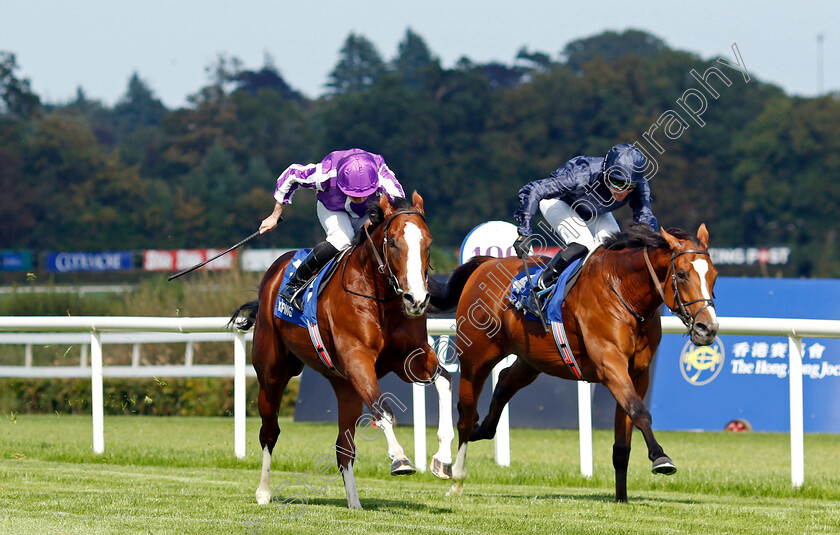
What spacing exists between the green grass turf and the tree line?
40.8m

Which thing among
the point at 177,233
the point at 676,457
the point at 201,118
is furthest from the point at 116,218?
the point at 676,457

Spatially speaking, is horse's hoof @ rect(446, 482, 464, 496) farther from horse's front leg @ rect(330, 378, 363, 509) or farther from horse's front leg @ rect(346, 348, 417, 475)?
horse's front leg @ rect(346, 348, 417, 475)

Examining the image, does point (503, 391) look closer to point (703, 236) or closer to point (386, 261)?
point (703, 236)

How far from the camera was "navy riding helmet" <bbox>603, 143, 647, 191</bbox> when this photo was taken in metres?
6.55

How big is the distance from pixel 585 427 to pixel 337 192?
2435 mm

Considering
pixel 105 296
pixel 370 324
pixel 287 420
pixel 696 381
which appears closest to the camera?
pixel 370 324

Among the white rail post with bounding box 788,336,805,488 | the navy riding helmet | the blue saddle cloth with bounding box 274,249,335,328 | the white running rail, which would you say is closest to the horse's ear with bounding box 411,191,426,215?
the blue saddle cloth with bounding box 274,249,335,328

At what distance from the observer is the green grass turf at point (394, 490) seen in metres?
5.32

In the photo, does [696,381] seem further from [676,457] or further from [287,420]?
[287,420]

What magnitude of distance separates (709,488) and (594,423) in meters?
3.56

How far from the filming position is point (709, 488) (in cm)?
735

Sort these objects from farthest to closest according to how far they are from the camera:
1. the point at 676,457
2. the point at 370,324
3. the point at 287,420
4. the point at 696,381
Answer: the point at 287,420, the point at 696,381, the point at 676,457, the point at 370,324

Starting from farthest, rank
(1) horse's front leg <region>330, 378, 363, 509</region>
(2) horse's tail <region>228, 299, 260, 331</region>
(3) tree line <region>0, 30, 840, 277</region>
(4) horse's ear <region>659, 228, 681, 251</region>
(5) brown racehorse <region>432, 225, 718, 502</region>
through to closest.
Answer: (3) tree line <region>0, 30, 840, 277</region> < (2) horse's tail <region>228, 299, 260, 331</region> < (1) horse's front leg <region>330, 378, 363, 509</region> < (4) horse's ear <region>659, 228, 681, 251</region> < (5) brown racehorse <region>432, 225, 718, 502</region>

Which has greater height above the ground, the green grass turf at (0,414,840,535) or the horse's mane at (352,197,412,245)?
the horse's mane at (352,197,412,245)
